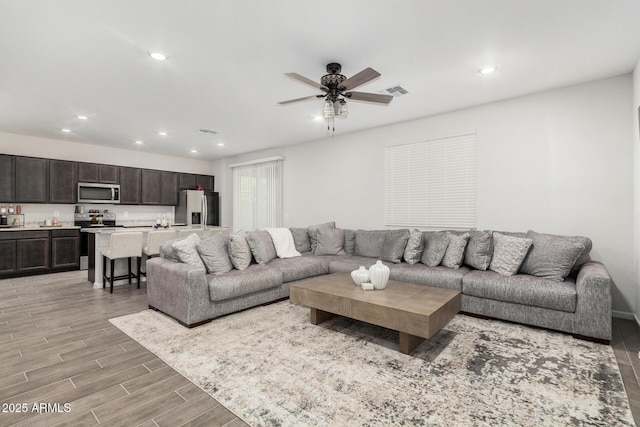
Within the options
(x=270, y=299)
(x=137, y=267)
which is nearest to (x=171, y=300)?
(x=270, y=299)

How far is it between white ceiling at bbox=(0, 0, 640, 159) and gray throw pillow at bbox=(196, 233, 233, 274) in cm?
188

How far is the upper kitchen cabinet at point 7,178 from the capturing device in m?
5.71

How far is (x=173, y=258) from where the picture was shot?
12.6 feet

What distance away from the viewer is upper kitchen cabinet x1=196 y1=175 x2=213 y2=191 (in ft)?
28.0

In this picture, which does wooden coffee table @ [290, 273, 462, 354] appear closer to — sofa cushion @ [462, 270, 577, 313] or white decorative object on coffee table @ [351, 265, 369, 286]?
white decorative object on coffee table @ [351, 265, 369, 286]

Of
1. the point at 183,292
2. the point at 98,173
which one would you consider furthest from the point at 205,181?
the point at 183,292

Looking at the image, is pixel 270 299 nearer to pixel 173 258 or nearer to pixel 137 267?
pixel 173 258

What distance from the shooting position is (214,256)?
148 inches

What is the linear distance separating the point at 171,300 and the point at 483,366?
307 cm

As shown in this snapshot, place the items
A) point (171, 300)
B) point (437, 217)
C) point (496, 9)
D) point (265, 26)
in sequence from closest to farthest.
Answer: point (496, 9) → point (265, 26) → point (171, 300) → point (437, 217)

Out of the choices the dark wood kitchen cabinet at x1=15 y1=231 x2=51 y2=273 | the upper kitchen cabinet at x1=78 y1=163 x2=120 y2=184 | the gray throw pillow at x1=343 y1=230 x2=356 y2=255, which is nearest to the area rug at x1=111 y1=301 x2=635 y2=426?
the gray throw pillow at x1=343 y1=230 x2=356 y2=255

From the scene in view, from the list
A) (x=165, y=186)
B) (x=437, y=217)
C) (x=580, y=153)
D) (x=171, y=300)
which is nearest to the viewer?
(x=171, y=300)

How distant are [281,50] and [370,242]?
3145mm

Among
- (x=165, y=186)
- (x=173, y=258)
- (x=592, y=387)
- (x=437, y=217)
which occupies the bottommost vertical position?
(x=592, y=387)
